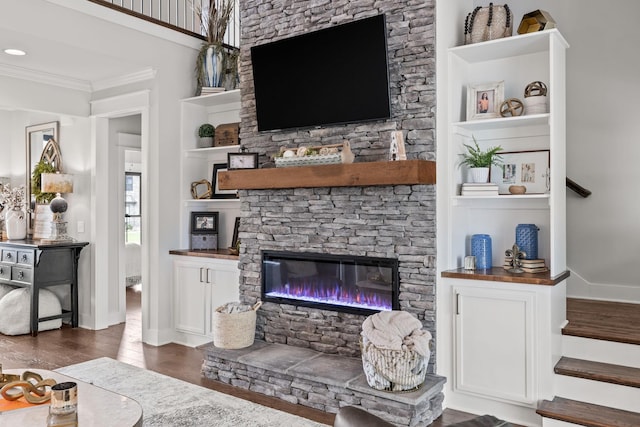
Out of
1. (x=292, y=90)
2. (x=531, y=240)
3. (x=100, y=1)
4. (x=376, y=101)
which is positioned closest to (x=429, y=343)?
(x=531, y=240)

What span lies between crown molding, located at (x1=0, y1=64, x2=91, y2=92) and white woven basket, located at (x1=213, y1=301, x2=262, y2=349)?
3150mm

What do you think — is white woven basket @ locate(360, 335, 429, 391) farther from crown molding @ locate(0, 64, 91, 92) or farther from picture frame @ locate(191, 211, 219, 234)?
crown molding @ locate(0, 64, 91, 92)

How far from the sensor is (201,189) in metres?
5.33

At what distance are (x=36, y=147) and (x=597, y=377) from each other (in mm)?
6267

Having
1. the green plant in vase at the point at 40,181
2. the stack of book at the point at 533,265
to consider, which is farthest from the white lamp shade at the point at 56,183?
the stack of book at the point at 533,265

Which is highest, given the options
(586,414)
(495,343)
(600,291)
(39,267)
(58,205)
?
(58,205)

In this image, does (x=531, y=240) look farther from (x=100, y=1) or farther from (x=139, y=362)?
(x=100, y=1)

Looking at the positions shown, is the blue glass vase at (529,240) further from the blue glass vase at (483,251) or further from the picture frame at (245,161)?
the picture frame at (245,161)

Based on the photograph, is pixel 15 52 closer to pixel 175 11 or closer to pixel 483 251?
pixel 175 11

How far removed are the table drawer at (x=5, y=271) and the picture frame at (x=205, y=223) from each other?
2174 mm

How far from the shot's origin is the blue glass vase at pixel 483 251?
3.62m

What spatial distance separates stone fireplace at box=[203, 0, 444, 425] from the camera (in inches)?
135

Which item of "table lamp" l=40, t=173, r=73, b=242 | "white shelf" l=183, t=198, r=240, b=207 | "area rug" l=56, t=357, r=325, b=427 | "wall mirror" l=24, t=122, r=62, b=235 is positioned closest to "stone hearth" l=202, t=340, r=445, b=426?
"area rug" l=56, t=357, r=325, b=427

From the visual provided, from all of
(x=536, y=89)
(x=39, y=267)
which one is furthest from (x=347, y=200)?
(x=39, y=267)
